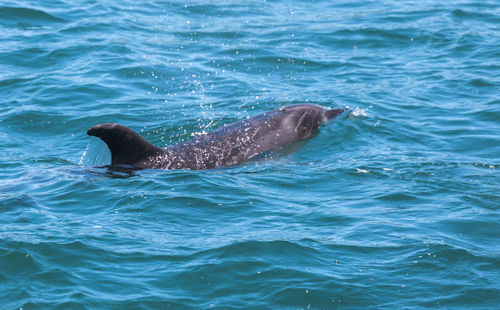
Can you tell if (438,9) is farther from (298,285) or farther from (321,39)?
(298,285)

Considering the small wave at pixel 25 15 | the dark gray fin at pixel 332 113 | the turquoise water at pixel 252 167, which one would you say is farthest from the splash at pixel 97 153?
the small wave at pixel 25 15

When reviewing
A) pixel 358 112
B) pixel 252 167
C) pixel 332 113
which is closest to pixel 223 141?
pixel 252 167

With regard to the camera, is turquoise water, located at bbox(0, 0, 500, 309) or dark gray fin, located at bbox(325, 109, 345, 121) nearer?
turquoise water, located at bbox(0, 0, 500, 309)

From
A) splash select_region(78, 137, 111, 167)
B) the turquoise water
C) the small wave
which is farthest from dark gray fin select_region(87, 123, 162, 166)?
the small wave

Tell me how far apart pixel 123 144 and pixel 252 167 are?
87.2 inches

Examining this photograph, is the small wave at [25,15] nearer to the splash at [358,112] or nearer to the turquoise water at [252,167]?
the turquoise water at [252,167]

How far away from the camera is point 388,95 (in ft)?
56.2

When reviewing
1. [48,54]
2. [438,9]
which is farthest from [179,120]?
[438,9]

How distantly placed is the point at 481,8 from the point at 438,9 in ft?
4.61

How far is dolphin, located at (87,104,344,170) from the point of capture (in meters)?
11.8

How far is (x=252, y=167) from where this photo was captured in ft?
Result: 41.6

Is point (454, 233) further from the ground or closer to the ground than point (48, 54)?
closer to the ground

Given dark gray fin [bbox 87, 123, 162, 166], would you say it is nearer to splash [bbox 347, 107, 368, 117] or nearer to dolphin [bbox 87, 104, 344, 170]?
dolphin [bbox 87, 104, 344, 170]

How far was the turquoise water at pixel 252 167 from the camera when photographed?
333 inches
